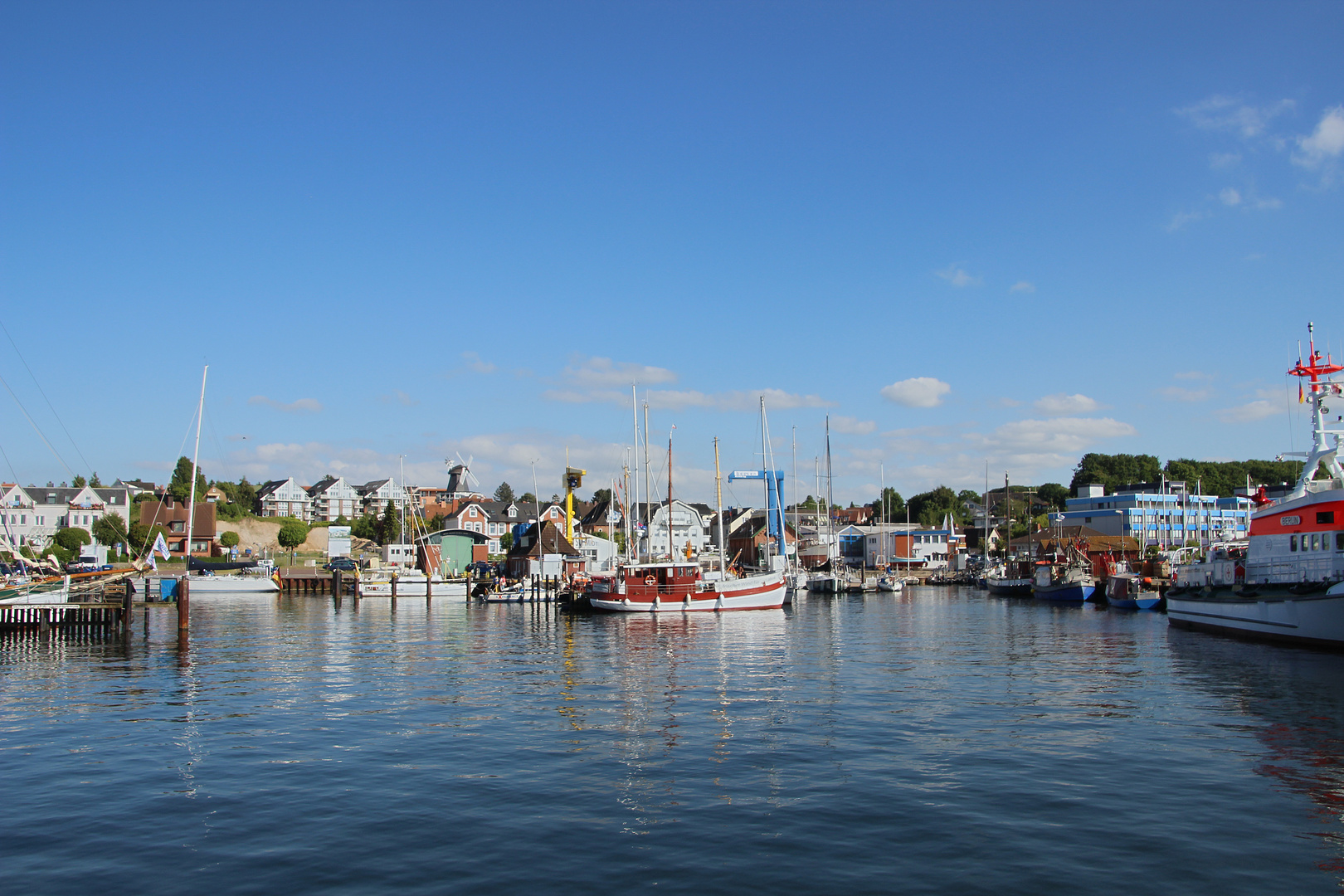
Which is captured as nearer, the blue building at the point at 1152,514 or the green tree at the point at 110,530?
the green tree at the point at 110,530

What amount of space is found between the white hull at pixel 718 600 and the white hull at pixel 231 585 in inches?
1781

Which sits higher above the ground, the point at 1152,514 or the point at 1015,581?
the point at 1152,514

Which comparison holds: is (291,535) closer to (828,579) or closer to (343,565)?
(343,565)

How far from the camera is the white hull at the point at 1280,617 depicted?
35.4 m

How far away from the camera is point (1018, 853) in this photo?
13.1 m

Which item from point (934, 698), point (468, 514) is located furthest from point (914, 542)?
point (934, 698)

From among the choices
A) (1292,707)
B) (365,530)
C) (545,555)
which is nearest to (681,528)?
(545,555)

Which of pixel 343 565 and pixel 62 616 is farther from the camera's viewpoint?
pixel 343 565

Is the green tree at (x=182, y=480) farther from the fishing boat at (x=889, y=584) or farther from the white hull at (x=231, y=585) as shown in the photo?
the fishing boat at (x=889, y=584)

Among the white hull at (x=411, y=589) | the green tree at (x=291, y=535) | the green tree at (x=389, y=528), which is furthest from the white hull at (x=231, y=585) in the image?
the green tree at (x=389, y=528)

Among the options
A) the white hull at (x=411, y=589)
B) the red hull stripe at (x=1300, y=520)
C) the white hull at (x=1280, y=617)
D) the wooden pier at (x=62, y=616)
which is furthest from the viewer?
the white hull at (x=411, y=589)

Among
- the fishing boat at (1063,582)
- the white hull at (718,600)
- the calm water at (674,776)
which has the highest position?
the calm water at (674,776)

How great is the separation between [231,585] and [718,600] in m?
56.3

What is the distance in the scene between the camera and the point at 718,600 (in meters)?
68.2
